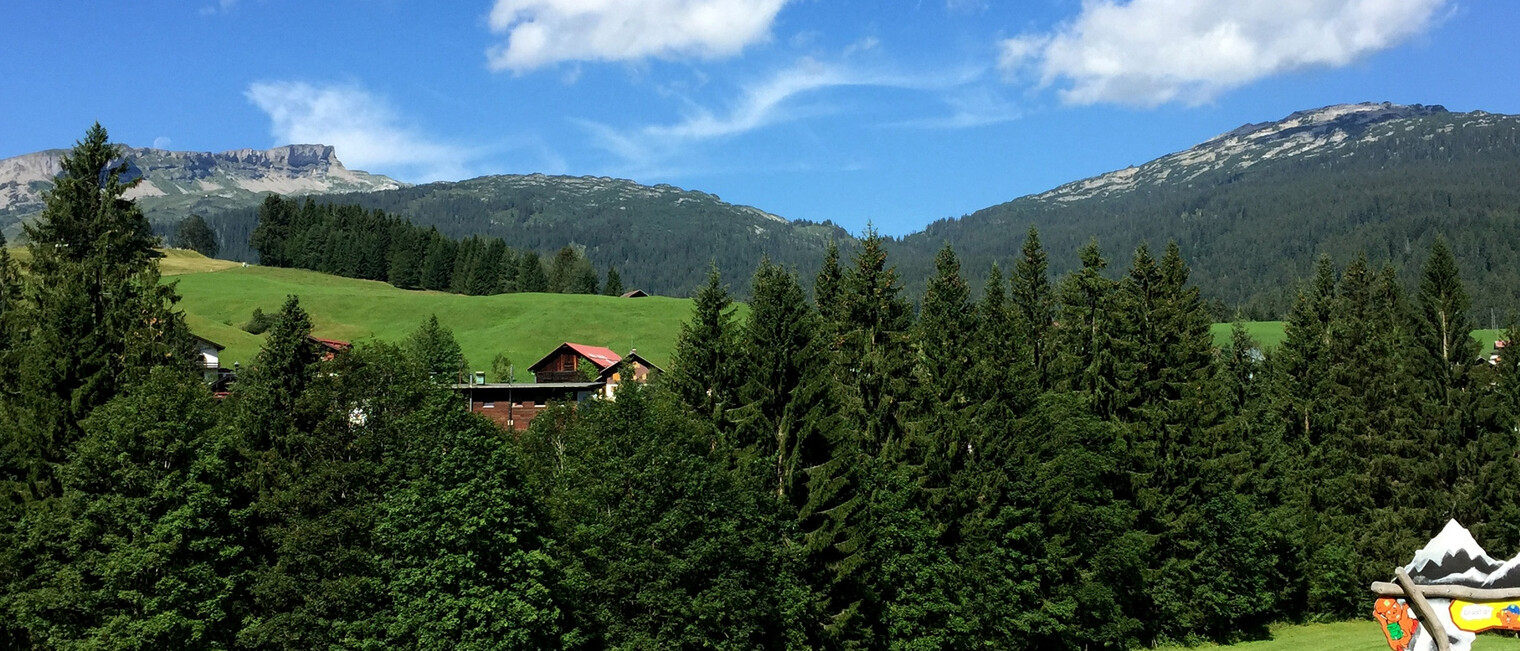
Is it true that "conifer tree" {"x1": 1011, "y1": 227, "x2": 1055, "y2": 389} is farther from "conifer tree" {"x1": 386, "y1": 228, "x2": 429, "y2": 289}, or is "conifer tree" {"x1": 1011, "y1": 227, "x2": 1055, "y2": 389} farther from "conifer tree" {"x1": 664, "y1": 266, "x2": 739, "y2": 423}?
"conifer tree" {"x1": 386, "y1": 228, "x2": 429, "y2": 289}

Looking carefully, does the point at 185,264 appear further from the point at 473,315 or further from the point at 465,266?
the point at 473,315

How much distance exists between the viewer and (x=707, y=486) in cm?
3712

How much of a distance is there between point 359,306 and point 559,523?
123696mm

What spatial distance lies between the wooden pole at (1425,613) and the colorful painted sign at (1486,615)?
267 millimetres

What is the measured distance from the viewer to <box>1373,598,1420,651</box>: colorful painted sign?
13.4 metres

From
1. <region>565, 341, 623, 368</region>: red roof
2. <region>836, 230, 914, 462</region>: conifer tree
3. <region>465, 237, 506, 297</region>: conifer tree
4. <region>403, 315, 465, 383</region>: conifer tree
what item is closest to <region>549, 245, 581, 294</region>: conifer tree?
<region>465, 237, 506, 297</region>: conifer tree

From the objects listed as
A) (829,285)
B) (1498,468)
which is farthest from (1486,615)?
(1498,468)

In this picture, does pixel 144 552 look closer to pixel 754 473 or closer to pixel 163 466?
pixel 163 466

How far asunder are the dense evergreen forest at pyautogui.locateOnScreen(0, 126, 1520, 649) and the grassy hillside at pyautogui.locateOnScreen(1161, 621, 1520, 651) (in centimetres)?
180

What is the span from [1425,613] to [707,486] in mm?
26524

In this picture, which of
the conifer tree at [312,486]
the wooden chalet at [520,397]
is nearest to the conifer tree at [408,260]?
the wooden chalet at [520,397]

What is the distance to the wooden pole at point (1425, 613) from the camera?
12.5m

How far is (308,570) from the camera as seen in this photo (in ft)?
111

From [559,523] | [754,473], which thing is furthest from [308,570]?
[754,473]
